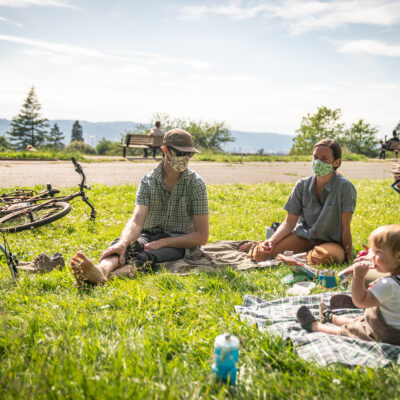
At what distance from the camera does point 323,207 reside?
16.3 feet

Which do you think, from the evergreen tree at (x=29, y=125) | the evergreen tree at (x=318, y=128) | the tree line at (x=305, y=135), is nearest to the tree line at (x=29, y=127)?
the evergreen tree at (x=29, y=125)

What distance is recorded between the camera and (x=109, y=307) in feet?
11.4

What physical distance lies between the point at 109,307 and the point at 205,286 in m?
0.95

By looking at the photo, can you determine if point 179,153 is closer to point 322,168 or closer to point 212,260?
point 212,260

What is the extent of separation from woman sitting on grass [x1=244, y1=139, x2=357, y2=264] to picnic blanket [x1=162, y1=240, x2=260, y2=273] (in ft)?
0.86

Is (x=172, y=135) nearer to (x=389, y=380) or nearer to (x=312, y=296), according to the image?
(x=312, y=296)

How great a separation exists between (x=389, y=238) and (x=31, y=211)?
5698mm

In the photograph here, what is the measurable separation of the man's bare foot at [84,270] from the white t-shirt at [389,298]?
8.30 ft

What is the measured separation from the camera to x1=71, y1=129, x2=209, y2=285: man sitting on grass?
14.9ft

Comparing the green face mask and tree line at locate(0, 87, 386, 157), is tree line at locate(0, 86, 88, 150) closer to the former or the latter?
tree line at locate(0, 87, 386, 157)

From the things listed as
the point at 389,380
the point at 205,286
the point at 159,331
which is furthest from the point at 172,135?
the point at 389,380

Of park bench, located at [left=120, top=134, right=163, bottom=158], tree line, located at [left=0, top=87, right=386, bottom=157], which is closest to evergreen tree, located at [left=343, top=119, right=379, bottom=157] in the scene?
tree line, located at [left=0, top=87, right=386, bottom=157]

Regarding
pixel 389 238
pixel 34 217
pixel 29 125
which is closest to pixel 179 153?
pixel 389 238

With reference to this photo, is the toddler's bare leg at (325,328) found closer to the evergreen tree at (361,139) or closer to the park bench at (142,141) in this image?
the park bench at (142,141)
